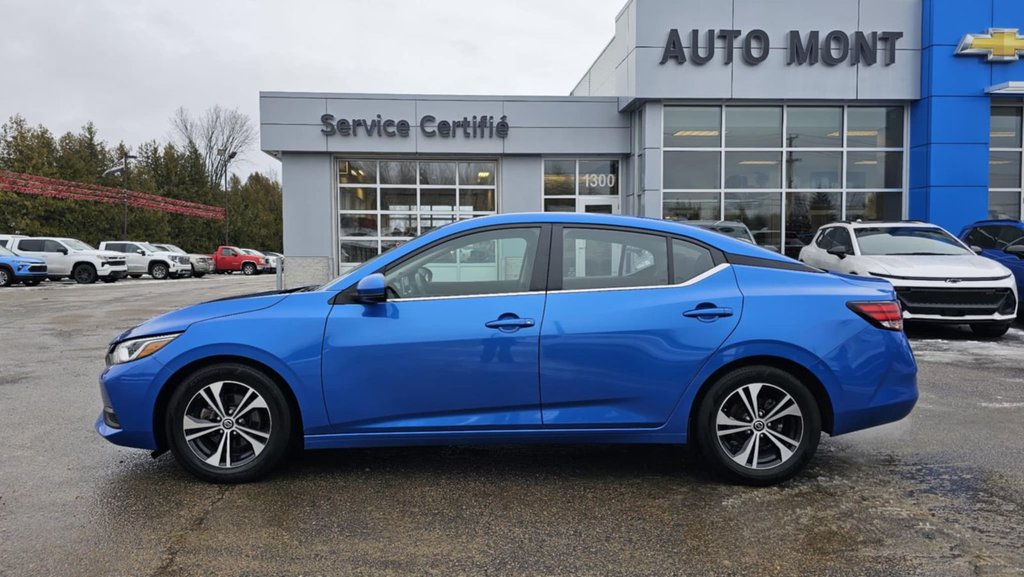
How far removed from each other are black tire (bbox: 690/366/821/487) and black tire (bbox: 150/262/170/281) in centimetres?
3339

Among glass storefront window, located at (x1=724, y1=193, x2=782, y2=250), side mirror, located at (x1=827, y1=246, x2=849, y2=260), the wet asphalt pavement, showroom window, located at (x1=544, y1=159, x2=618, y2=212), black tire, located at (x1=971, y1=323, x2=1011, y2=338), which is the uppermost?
showroom window, located at (x1=544, y1=159, x2=618, y2=212)

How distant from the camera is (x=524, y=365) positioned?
12.9 ft

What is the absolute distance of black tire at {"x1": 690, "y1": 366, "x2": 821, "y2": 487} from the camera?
4.04m

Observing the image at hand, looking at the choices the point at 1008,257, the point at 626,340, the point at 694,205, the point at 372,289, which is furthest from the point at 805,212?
the point at 372,289

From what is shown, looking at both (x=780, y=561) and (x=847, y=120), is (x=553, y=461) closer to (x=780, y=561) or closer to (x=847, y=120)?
(x=780, y=561)

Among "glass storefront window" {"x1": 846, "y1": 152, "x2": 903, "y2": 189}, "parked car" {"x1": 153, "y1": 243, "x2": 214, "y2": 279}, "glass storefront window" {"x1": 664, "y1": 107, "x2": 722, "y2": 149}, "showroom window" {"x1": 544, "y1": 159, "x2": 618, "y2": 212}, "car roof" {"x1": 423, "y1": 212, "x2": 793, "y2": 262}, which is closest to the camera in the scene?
"car roof" {"x1": 423, "y1": 212, "x2": 793, "y2": 262}

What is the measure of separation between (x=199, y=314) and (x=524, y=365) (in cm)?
190

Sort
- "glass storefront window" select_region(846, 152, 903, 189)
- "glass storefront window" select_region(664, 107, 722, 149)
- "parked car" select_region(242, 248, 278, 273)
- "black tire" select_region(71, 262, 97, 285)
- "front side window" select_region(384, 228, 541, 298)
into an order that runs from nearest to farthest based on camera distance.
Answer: "front side window" select_region(384, 228, 541, 298), "glass storefront window" select_region(664, 107, 722, 149), "glass storefront window" select_region(846, 152, 903, 189), "black tire" select_region(71, 262, 97, 285), "parked car" select_region(242, 248, 278, 273)

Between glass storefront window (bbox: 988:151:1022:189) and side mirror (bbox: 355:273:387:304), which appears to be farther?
glass storefront window (bbox: 988:151:1022:189)

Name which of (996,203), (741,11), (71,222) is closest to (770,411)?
(741,11)

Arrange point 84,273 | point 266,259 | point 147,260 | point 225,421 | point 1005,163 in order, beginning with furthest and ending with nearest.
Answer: point 266,259 < point 147,260 < point 84,273 < point 1005,163 < point 225,421

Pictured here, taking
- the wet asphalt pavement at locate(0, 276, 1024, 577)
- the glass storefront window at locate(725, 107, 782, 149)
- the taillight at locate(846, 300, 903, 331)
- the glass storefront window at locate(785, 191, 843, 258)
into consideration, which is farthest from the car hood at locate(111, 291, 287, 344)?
the glass storefront window at locate(785, 191, 843, 258)

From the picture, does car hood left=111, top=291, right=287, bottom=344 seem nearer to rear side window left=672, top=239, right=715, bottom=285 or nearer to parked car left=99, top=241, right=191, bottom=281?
rear side window left=672, top=239, right=715, bottom=285

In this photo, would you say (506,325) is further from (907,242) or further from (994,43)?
(994,43)
